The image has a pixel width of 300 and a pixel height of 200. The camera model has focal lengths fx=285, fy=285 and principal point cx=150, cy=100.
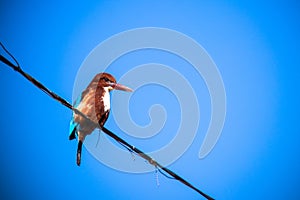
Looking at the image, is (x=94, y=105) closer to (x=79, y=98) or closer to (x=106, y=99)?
(x=106, y=99)

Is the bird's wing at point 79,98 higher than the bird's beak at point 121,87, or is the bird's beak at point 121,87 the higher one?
the bird's beak at point 121,87

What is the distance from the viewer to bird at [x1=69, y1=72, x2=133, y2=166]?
4246 millimetres

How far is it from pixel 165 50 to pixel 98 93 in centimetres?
296

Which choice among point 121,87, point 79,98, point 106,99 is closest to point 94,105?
point 106,99

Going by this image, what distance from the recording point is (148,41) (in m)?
6.69

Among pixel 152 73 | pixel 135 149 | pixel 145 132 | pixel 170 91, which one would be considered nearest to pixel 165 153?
pixel 145 132

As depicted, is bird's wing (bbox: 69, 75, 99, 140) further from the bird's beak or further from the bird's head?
the bird's beak

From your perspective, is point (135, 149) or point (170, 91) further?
point (170, 91)

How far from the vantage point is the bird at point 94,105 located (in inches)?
167

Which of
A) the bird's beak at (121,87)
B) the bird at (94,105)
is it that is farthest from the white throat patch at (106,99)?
the bird's beak at (121,87)

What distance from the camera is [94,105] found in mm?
4289

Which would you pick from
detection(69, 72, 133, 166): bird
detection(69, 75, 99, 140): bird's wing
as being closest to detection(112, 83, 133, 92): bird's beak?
detection(69, 72, 133, 166): bird

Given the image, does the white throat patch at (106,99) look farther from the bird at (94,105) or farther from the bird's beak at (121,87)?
the bird's beak at (121,87)

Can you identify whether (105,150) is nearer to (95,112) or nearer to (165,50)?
(95,112)
